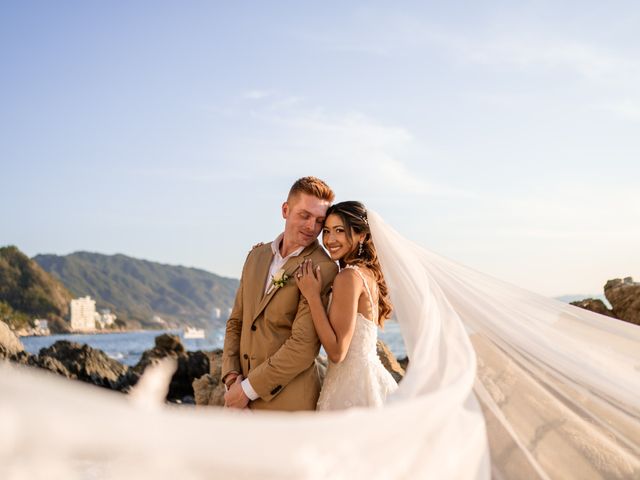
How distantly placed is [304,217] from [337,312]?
2.47ft

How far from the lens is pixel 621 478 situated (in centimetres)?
410

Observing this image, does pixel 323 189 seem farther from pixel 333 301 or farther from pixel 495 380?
pixel 495 380

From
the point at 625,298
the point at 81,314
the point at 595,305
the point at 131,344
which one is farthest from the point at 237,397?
the point at 81,314

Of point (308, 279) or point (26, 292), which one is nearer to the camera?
point (308, 279)

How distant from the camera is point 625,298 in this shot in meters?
10.2

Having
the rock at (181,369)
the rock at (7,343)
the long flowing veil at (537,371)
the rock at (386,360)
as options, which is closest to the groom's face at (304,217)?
the long flowing veil at (537,371)

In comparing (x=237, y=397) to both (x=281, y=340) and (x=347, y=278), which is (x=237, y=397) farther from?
(x=347, y=278)

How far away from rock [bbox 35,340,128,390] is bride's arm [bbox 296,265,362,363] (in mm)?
18563

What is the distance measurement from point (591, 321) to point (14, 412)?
3.75 metres

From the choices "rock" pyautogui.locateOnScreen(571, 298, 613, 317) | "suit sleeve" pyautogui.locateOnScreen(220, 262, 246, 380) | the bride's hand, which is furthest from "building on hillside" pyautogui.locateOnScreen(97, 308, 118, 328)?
the bride's hand

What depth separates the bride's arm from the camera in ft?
14.7

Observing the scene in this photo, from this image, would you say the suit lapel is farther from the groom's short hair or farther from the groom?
the groom's short hair

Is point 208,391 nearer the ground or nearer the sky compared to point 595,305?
nearer the ground

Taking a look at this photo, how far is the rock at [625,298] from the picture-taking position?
32.5 ft
